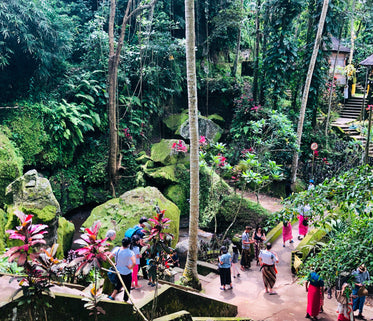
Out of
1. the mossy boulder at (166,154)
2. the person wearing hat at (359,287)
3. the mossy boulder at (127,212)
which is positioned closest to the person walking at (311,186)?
the person wearing hat at (359,287)

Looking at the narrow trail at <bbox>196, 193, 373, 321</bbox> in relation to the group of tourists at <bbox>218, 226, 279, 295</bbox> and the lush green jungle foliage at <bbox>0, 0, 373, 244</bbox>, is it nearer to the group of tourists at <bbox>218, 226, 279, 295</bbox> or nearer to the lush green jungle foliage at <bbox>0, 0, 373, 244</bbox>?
the group of tourists at <bbox>218, 226, 279, 295</bbox>

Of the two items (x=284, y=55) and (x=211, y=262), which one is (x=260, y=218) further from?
(x=284, y=55)

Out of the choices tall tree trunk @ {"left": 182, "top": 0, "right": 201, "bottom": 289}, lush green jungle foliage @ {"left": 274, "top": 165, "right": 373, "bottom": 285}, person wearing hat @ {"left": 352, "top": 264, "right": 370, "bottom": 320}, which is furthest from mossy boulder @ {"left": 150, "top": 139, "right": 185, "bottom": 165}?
lush green jungle foliage @ {"left": 274, "top": 165, "right": 373, "bottom": 285}

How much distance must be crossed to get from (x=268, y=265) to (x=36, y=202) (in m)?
6.02

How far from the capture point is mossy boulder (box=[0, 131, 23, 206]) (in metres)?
9.75

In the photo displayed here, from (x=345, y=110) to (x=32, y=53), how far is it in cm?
1851

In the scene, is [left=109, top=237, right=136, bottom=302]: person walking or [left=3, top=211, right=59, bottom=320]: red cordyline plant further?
[left=109, top=237, right=136, bottom=302]: person walking

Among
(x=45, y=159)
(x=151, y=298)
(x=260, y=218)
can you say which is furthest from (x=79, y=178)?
(x=151, y=298)

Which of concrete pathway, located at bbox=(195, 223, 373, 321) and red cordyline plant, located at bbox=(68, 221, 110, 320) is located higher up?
red cordyline plant, located at bbox=(68, 221, 110, 320)

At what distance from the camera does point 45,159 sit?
12375 mm

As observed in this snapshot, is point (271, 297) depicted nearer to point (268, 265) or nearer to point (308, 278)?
point (268, 265)

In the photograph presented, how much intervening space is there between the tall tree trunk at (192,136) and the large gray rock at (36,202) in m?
3.67

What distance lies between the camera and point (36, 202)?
8094 mm

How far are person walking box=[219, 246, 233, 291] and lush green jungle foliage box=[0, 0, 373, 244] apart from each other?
2828 mm
